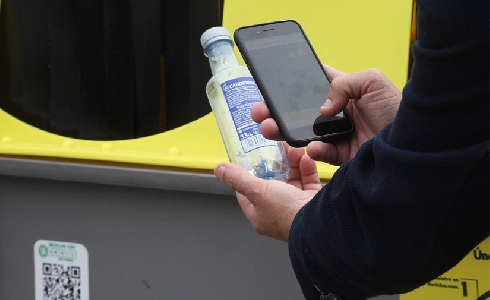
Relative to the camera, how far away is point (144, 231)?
1865 millimetres

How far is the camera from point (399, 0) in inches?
69.3

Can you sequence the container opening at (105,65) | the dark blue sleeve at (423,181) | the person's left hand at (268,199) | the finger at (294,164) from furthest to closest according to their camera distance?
the container opening at (105,65), the finger at (294,164), the person's left hand at (268,199), the dark blue sleeve at (423,181)

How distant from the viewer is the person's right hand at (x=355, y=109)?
54.1 inches

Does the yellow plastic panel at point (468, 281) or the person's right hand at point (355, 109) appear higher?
the person's right hand at point (355, 109)

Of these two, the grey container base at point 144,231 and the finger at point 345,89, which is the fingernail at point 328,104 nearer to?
the finger at point 345,89

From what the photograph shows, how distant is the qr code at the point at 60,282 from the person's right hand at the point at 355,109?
778mm

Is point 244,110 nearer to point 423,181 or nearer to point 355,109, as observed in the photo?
point 355,109

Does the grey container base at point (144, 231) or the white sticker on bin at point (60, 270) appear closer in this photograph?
the grey container base at point (144, 231)

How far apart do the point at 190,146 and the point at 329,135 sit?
0.53m

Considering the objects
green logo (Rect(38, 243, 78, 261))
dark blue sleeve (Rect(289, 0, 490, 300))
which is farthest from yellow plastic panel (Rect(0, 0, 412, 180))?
dark blue sleeve (Rect(289, 0, 490, 300))

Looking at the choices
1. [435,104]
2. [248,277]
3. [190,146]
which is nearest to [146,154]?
[190,146]

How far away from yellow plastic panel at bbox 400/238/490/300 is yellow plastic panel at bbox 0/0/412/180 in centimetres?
32

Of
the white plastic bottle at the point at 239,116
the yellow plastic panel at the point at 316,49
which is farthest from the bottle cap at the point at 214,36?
the yellow plastic panel at the point at 316,49

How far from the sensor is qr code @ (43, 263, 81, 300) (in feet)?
6.44
